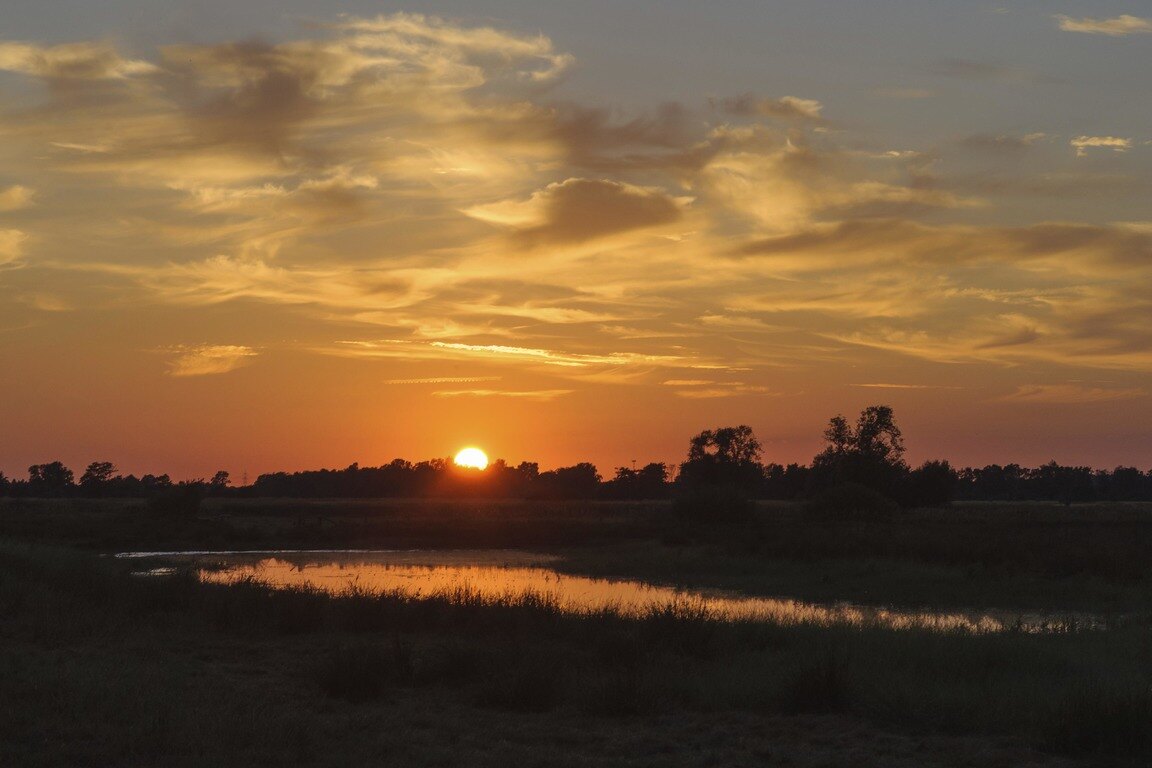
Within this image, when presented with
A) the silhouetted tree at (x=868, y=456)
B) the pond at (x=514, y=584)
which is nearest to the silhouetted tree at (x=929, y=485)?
the silhouetted tree at (x=868, y=456)

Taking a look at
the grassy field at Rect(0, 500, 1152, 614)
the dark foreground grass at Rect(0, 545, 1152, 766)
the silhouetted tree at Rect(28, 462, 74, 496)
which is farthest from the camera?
the silhouetted tree at Rect(28, 462, 74, 496)

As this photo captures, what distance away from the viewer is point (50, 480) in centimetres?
18650

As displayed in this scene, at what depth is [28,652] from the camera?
15.7m

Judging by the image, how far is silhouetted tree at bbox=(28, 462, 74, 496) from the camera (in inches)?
7136

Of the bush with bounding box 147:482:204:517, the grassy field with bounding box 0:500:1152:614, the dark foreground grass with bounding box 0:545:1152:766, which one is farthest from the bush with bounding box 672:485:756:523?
the dark foreground grass with bounding box 0:545:1152:766

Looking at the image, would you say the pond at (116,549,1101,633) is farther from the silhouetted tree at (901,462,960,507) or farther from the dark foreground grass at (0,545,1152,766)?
the silhouetted tree at (901,462,960,507)

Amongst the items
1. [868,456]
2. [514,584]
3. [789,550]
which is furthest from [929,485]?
[514,584]

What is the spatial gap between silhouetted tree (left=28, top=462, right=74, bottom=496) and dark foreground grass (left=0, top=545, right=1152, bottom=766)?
180840 millimetres

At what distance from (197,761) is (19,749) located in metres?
1.87

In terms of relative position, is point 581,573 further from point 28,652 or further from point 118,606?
point 28,652

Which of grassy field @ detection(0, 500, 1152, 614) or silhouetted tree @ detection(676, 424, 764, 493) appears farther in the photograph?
silhouetted tree @ detection(676, 424, 764, 493)

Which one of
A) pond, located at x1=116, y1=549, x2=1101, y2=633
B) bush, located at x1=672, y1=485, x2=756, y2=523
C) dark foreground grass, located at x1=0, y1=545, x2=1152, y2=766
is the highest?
bush, located at x1=672, y1=485, x2=756, y2=523

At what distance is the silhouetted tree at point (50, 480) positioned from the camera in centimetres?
18125

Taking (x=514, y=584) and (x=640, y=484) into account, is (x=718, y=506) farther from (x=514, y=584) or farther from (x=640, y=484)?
(x=640, y=484)
